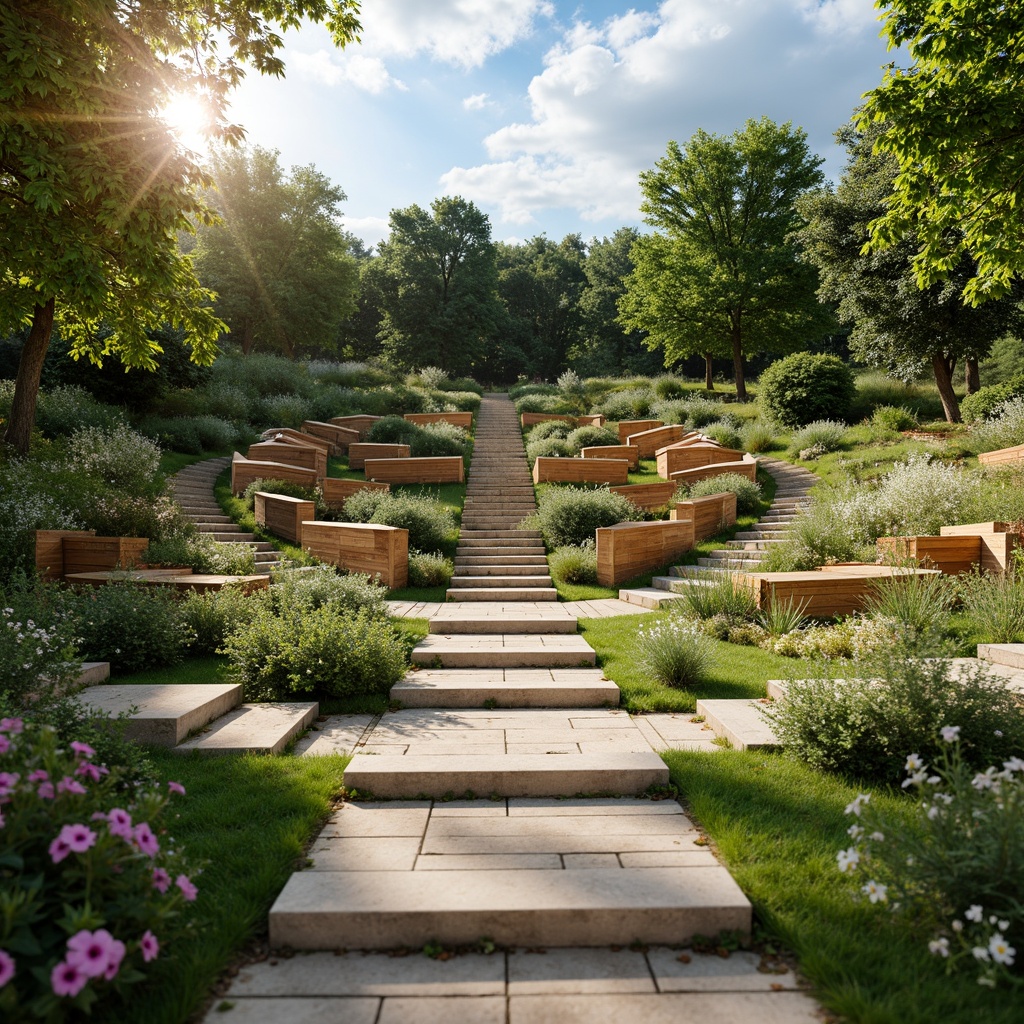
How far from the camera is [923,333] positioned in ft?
51.7

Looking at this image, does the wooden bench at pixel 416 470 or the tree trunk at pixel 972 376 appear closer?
the wooden bench at pixel 416 470

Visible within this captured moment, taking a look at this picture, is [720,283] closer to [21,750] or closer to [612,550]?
[612,550]

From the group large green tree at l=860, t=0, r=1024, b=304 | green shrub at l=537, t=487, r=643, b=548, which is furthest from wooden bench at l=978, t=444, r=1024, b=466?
green shrub at l=537, t=487, r=643, b=548

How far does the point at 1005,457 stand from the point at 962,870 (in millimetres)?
9903

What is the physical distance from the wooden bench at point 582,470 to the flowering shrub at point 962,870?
11578 millimetres

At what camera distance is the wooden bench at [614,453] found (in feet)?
50.6

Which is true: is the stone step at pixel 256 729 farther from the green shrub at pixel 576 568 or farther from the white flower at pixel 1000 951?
the green shrub at pixel 576 568

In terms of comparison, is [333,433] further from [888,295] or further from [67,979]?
[67,979]

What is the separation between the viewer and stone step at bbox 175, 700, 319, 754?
13.3 ft

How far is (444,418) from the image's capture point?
20.4 meters

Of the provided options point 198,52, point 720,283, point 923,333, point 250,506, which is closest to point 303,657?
point 250,506

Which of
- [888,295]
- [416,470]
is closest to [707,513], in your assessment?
[416,470]

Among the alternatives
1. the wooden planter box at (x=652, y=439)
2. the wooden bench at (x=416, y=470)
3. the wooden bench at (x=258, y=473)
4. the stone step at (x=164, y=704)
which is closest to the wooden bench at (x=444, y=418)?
the wooden bench at (x=416, y=470)

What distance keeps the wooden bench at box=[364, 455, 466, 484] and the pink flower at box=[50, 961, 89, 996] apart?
1316 centimetres
